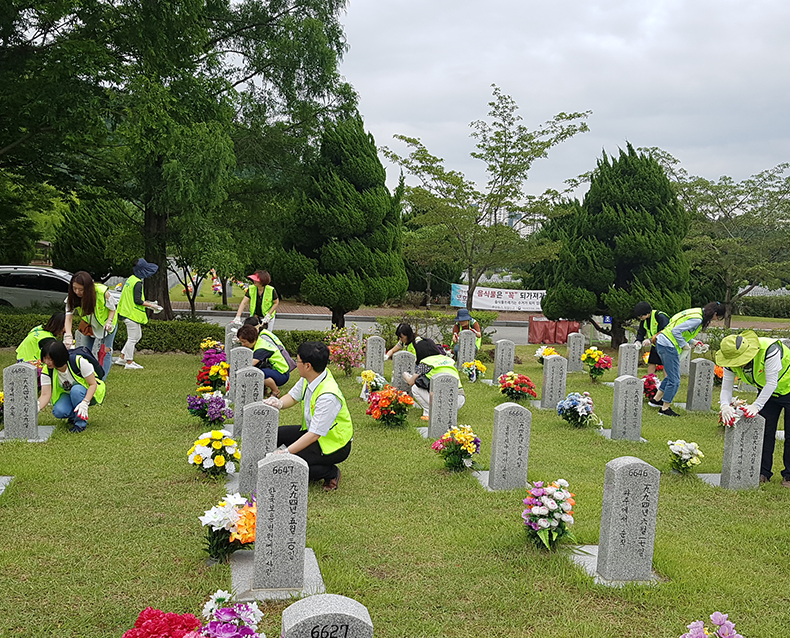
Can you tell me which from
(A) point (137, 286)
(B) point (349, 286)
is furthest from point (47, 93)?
(B) point (349, 286)

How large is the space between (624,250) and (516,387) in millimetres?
8982

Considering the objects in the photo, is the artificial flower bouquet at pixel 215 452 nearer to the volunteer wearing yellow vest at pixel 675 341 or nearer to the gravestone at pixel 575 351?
the volunteer wearing yellow vest at pixel 675 341

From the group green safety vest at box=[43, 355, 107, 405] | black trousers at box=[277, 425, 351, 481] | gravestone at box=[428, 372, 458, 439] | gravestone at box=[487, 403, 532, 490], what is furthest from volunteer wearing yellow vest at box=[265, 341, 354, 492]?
green safety vest at box=[43, 355, 107, 405]

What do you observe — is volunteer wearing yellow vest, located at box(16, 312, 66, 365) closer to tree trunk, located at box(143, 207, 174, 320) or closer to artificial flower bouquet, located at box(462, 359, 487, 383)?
tree trunk, located at box(143, 207, 174, 320)

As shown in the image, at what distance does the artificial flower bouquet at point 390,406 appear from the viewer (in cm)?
925

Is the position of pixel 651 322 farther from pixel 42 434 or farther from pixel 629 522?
pixel 42 434

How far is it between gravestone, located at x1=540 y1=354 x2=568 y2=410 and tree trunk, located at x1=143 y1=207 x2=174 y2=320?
8980mm

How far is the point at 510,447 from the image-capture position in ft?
22.3

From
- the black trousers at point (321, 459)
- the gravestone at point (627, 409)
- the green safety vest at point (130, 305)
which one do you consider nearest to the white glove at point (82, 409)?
the black trousers at point (321, 459)

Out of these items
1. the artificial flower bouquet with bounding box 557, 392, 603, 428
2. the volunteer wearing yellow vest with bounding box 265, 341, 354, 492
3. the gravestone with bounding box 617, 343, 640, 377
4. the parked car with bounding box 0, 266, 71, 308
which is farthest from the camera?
the parked car with bounding box 0, 266, 71, 308

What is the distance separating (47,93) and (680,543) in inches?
461

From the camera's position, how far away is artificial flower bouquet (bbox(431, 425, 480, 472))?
7141mm

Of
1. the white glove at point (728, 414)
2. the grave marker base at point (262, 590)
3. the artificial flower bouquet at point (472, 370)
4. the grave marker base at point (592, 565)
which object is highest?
the white glove at point (728, 414)

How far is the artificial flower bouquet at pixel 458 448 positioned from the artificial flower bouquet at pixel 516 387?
455cm
